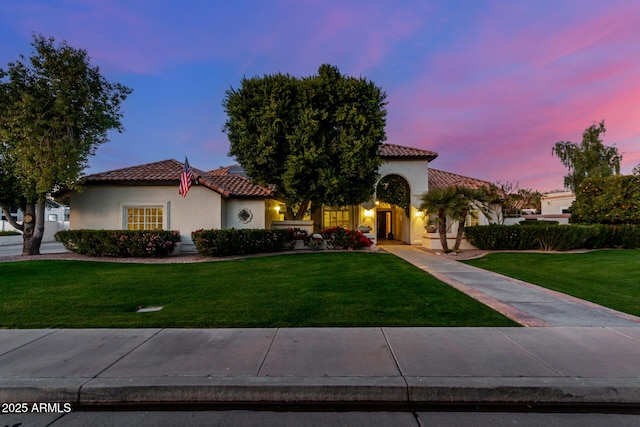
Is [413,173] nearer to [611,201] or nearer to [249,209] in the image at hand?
[249,209]

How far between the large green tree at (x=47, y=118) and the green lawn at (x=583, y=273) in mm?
18113

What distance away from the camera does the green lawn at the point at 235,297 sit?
203 inches

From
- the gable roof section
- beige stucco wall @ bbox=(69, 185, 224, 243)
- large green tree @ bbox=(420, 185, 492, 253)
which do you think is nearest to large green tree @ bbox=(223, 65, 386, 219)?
the gable roof section

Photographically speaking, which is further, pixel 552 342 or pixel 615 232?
pixel 615 232

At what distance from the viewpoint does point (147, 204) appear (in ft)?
50.6

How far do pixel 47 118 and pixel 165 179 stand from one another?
5321 mm

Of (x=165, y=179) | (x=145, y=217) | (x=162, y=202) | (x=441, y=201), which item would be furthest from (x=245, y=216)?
(x=441, y=201)

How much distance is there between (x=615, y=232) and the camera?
16859 millimetres

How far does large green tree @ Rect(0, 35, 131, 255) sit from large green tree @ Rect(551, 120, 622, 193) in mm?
43279

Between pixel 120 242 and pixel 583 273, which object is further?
pixel 120 242

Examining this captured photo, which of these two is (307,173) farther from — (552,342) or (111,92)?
(552,342)

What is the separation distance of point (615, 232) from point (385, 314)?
1919 centimetres

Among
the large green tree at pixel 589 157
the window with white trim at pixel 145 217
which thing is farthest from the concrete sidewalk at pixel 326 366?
the large green tree at pixel 589 157

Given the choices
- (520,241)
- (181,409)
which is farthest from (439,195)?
(181,409)
